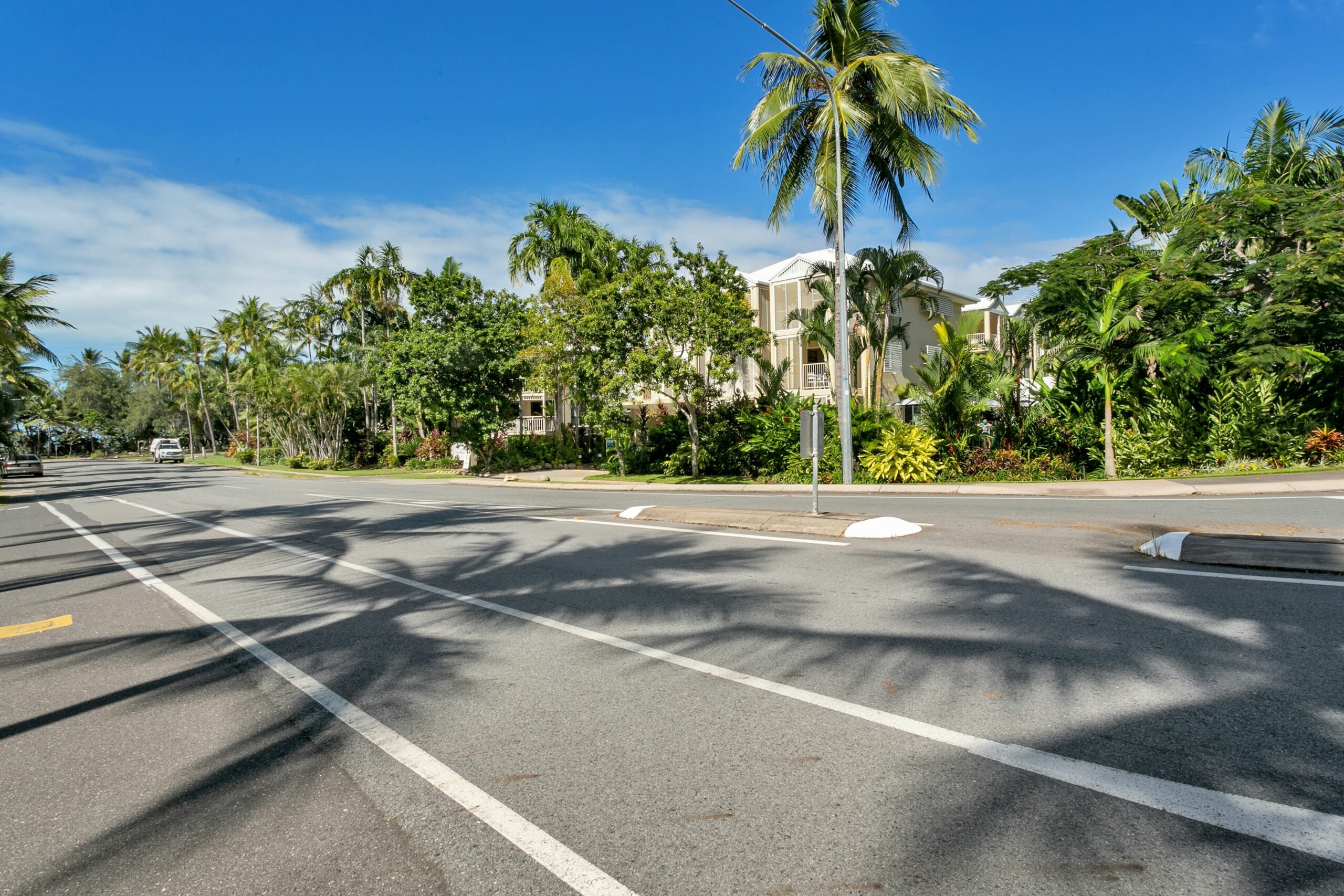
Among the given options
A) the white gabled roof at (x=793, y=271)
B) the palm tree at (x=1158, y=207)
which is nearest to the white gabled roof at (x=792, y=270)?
the white gabled roof at (x=793, y=271)

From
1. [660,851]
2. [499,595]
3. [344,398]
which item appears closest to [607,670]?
[660,851]

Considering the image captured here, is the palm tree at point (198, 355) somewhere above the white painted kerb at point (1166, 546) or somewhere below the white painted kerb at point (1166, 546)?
above

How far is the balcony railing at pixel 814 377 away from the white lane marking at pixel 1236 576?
2848 centimetres

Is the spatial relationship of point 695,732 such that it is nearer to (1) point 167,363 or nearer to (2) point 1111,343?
(2) point 1111,343

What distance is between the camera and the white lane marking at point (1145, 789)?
2.65 m

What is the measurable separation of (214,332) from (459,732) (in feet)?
245

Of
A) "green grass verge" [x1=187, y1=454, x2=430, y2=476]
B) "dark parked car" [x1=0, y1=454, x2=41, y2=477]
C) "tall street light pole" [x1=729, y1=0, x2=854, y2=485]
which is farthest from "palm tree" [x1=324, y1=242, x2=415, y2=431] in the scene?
"tall street light pole" [x1=729, y1=0, x2=854, y2=485]

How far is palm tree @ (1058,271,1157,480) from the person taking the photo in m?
16.8

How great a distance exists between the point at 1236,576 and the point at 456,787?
660 centimetres

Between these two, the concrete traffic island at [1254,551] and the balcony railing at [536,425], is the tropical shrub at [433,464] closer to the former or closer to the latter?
the balcony railing at [536,425]

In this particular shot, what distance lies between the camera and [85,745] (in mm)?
4047

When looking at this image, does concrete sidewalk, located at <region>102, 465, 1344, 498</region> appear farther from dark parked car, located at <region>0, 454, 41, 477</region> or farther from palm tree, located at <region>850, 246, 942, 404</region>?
dark parked car, located at <region>0, 454, 41, 477</region>

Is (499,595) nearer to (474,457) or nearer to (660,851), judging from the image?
(660,851)

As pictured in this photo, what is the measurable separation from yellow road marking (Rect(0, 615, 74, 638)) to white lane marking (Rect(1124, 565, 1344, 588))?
986 cm
